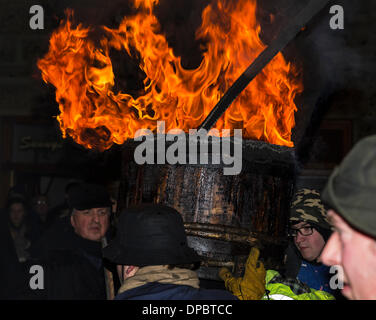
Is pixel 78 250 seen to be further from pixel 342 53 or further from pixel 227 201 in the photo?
pixel 342 53

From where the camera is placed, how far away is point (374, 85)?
279 inches

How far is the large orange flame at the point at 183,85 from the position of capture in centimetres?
357

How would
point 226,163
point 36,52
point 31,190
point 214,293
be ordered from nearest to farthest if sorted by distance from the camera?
point 214,293
point 226,163
point 36,52
point 31,190

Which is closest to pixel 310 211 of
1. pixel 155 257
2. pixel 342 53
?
pixel 155 257

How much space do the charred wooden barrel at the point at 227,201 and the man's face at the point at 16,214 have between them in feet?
12.5

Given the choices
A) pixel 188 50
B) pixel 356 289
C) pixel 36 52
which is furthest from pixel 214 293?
pixel 36 52

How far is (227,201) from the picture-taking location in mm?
2801

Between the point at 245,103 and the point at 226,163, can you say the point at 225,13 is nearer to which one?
the point at 245,103

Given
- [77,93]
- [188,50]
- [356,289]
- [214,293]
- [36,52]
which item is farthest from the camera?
[36,52]

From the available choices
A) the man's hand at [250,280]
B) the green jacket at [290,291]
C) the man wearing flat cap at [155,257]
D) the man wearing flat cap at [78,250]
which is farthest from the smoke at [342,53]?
the man wearing flat cap at [155,257]

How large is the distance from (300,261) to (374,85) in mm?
4207

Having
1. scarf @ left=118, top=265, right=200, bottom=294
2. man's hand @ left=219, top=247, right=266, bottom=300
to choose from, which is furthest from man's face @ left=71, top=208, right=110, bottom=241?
scarf @ left=118, top=265, right=200, bottom=294
